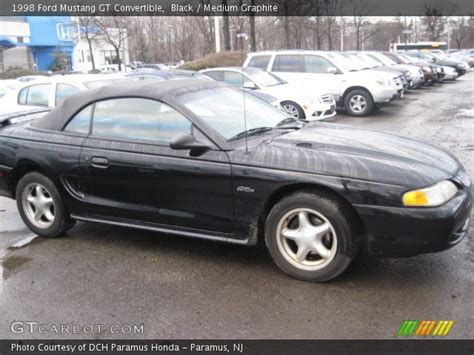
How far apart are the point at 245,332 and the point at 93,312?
107 centimetres

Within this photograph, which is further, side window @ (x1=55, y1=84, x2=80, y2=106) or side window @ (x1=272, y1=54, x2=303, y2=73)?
side window @ (x1=272, y1=54, x2=303, y2=73)

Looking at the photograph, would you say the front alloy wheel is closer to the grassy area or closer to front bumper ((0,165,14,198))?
front bumper ((0,165,14,198))

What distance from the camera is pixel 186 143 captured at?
3.80 metres

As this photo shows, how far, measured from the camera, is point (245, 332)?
3080 mm

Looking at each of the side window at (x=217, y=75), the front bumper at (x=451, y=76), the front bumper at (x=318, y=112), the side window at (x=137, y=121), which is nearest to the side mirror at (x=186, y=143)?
the side window at (x=137, y=121)

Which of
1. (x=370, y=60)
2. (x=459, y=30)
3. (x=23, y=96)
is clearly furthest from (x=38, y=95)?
(x=459, y=30)

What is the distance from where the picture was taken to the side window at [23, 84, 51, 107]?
927 cm

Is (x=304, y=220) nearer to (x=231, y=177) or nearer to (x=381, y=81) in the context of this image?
(x=231, y=177)

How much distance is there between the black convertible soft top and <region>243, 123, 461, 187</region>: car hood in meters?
0.97

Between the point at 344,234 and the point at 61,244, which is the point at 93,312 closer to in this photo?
the point at 61,244

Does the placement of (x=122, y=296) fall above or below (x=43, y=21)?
below

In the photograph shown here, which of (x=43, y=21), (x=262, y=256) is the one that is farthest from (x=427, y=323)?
(x=43, y=21)

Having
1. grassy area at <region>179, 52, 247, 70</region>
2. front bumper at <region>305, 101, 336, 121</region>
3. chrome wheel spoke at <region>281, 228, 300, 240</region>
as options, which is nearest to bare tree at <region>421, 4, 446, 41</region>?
grassy area at <region>179, 52, 247, 70</region>
